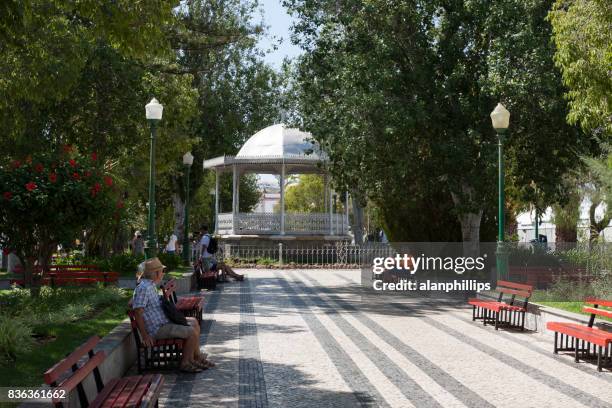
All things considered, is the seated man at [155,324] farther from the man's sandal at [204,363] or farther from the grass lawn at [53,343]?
the grass lawn at [53,343]

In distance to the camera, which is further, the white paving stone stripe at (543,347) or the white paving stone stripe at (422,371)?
the white paving stone stripe at (543,347)

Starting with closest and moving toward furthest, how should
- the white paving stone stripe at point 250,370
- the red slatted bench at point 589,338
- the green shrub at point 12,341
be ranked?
the white paving stone stripe at point 250,370 → the green shrub at point 12,341 → the red slatted bench at point 589,338

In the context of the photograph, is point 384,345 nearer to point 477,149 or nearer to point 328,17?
point 477,149

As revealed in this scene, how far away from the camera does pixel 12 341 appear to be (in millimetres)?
7977

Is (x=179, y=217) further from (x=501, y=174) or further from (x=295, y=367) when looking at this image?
(x=295, y=367)

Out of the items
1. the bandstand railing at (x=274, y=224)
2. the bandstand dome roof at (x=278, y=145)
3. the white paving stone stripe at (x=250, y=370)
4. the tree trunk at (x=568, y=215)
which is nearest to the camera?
the white paving stone stripe at (x=250, y=370)

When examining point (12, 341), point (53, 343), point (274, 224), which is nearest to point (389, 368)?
point (53, 343)

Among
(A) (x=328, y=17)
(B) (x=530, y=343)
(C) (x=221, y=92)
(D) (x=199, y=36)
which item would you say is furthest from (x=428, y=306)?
(C) (x=221, y=92)

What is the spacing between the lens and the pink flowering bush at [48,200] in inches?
524

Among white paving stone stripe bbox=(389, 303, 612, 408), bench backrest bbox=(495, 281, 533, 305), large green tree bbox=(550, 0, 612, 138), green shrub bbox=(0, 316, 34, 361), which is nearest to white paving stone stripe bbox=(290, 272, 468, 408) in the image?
white paving stone stripe bbox=(389, 303, 612, 408)

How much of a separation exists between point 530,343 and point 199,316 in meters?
5.34

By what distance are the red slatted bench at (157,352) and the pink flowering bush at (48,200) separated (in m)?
5.45

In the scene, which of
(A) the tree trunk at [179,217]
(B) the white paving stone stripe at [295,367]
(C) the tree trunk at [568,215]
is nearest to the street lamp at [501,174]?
(B) the white paving stone stripe at [295,367]

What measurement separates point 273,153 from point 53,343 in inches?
1057
